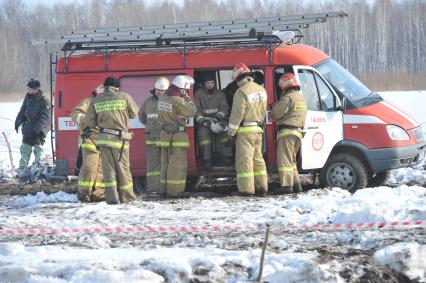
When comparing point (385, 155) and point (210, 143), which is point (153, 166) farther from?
point (385, 155)

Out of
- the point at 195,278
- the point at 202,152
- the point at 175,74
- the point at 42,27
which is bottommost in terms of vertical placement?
the point at 195,278

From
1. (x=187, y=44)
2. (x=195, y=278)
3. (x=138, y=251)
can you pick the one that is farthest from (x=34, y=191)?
(x=195, y=278)

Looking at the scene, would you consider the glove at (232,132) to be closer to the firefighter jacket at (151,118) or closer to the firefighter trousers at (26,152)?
the firefighter jacket at (151,118)

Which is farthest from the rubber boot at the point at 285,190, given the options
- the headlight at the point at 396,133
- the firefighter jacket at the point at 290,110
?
the headlight at the point at 396,133

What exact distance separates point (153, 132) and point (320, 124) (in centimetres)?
258

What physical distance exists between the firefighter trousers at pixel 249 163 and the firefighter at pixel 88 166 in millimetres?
2099

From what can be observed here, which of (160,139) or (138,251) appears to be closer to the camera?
(138,251)

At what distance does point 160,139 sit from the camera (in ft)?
37.4

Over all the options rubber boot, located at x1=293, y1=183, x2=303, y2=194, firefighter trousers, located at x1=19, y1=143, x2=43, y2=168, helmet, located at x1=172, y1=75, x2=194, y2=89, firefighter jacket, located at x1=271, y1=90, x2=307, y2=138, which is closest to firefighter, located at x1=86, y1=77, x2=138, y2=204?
helmet, located at x1=172, y1=75, x2=194, y2=89

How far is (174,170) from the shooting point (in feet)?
37.0

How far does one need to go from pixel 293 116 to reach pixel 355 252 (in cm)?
425

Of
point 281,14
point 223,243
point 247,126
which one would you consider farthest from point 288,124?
point 281,14

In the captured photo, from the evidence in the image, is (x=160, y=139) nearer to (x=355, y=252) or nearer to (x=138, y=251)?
(x=138, y=251)

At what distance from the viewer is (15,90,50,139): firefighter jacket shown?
1442 cm
